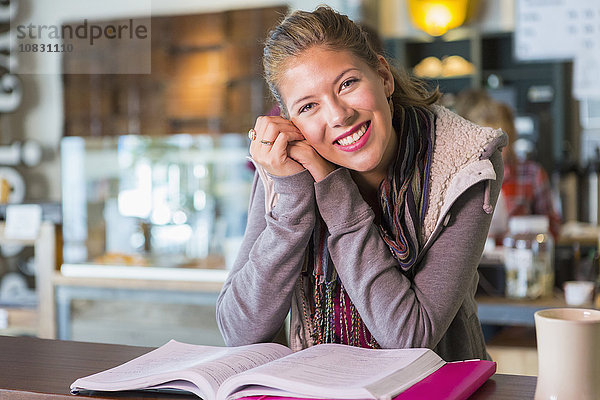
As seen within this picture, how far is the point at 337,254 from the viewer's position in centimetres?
125

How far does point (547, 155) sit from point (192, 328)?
3271mm

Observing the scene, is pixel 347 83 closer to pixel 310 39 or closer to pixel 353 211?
pixel 310 39

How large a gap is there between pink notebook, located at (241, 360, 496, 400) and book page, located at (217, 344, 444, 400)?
0.01 m

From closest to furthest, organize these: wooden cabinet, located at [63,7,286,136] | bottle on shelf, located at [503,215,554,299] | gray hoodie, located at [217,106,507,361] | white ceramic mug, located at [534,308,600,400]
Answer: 1. white ceramic mug, located at [534,308,600,400]
2. gray hoodie, located at [217,106,507,361]
3. bottle on shelf, located at [503,215,554,299]
4. wooden cabinet, located at [63,7,286,136]

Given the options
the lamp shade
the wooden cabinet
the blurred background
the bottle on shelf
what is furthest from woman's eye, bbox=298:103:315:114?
the lamp shade

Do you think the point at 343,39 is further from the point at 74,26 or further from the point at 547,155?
the point at 547,155

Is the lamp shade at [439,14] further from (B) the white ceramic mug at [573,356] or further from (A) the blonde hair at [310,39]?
(B) the white ceramic mug at [573,356]

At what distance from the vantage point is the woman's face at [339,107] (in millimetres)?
1256

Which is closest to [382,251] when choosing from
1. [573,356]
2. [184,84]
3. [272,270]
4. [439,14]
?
[272,270]

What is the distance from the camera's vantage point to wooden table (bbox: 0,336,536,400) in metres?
0.98

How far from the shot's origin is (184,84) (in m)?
5.11

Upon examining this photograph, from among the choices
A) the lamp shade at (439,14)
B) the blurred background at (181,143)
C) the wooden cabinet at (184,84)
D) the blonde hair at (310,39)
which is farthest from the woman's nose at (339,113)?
the lamp shade at (439,14)

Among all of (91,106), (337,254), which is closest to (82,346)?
(337,254)

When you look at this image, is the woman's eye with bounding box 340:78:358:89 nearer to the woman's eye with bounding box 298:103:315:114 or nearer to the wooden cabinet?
the woman's eye with bounding box 298:103:315:114
